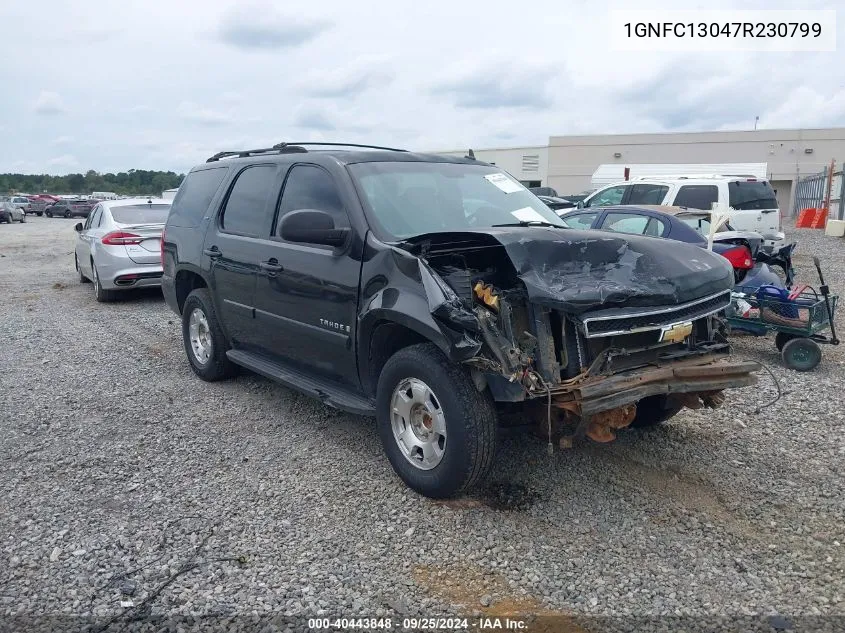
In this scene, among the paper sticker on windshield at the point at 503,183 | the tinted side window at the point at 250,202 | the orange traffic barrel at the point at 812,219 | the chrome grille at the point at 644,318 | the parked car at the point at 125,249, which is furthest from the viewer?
the orange traffic barrel at the point at 812,219

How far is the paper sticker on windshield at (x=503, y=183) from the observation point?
518cm

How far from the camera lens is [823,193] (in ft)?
83.1

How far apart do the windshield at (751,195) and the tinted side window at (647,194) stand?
1.50 meters

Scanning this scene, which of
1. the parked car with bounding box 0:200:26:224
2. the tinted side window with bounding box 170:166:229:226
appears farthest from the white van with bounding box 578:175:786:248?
the parked car with bounding box 0:200:26:224

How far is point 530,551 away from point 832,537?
5.04 ft

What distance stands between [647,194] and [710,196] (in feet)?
3.97

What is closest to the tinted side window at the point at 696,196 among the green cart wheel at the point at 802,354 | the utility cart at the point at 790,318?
the utility cart at the point at 790,318

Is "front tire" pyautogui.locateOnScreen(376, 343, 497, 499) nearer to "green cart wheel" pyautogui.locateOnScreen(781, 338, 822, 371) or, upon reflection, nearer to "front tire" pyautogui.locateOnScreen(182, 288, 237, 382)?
"front tire" pyautogui.locateOnScreen(182, 288, 237, 382)

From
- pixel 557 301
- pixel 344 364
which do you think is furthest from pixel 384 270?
pixel 557 301

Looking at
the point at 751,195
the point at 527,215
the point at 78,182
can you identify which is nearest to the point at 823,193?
the point at 751,195

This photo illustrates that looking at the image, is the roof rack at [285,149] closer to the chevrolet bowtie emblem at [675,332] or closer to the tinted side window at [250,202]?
the tinted side window at [250,202]

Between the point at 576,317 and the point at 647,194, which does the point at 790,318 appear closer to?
the point at 576,317

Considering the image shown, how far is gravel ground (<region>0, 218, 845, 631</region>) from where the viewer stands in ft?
10.1

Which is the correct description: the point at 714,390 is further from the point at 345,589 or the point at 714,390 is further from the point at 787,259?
the point at 787,259
